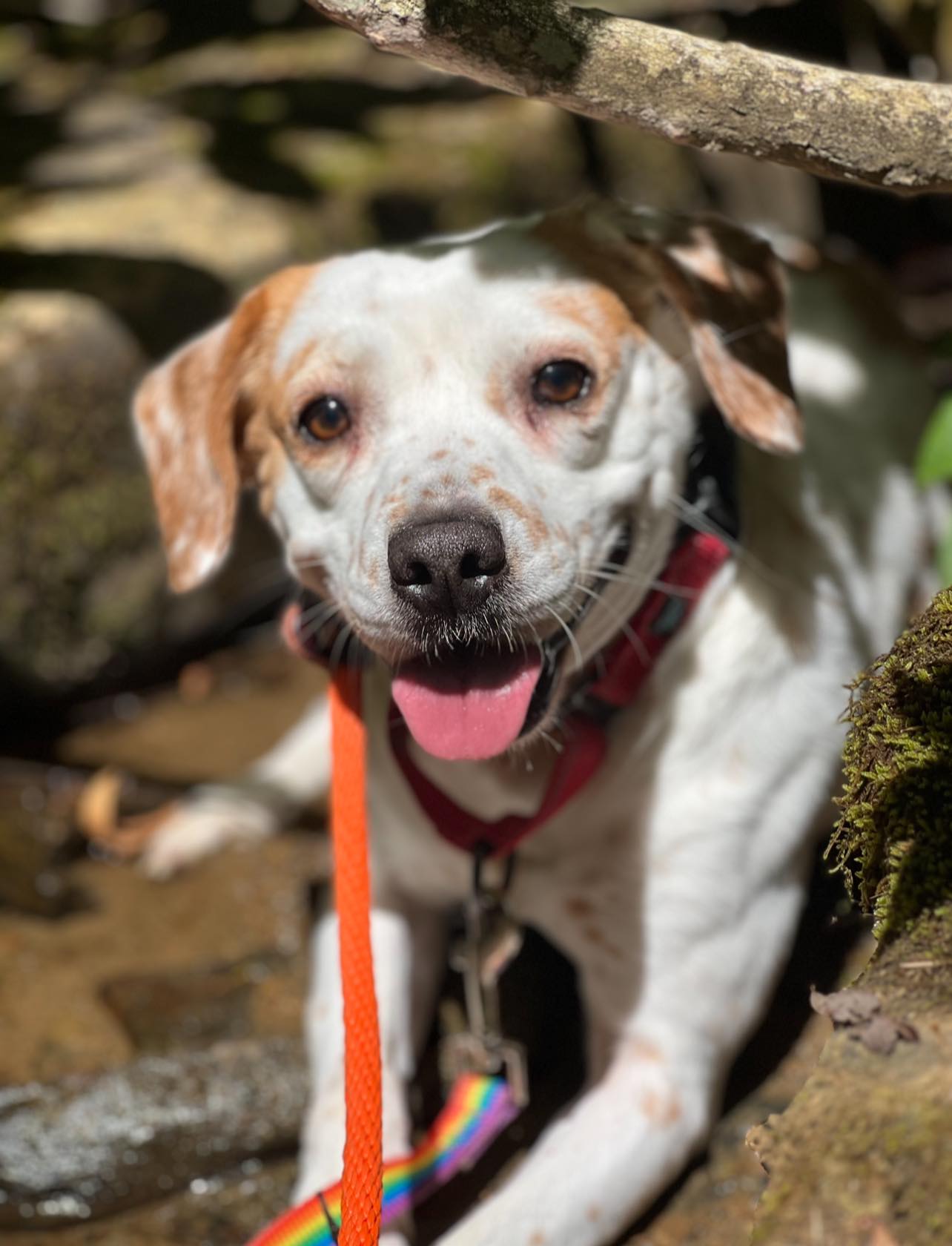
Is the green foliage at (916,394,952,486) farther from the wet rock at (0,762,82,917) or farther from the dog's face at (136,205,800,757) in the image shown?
the wet rock at (0,762,82,917)

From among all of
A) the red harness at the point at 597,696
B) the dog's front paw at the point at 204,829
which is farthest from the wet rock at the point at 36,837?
the red harness at the point at 597,696

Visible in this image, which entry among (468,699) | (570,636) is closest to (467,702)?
(468,699)

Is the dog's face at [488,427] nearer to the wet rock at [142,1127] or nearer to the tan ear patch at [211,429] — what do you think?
the tan ear patch at [211,429]

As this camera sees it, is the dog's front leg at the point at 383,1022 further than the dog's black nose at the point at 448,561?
Yes

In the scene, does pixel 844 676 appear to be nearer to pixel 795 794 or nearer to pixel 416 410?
pixel 795 794

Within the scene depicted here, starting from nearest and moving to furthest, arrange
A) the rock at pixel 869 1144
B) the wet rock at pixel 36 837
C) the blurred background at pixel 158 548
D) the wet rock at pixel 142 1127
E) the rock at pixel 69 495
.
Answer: the rock at pixel 869 1144, the wet rock at pixel 142 1127, the blurred background at pixel 158 548, the wet rock at pixel 36 837, the rock at pixel 69 495

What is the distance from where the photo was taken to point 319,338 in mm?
2053

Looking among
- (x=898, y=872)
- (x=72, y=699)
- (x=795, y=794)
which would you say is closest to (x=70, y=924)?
(x=72, y=699)

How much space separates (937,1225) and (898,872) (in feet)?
1.30

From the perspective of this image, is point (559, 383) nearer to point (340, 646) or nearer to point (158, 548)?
point (340, 646)

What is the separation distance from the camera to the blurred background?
227 centimetres

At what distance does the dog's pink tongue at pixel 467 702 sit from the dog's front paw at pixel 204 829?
1.28 metres

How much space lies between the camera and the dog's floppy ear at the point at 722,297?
211cm

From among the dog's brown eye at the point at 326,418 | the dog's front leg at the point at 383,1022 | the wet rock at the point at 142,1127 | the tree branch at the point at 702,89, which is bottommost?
the wet rock at the point at 142,1127
